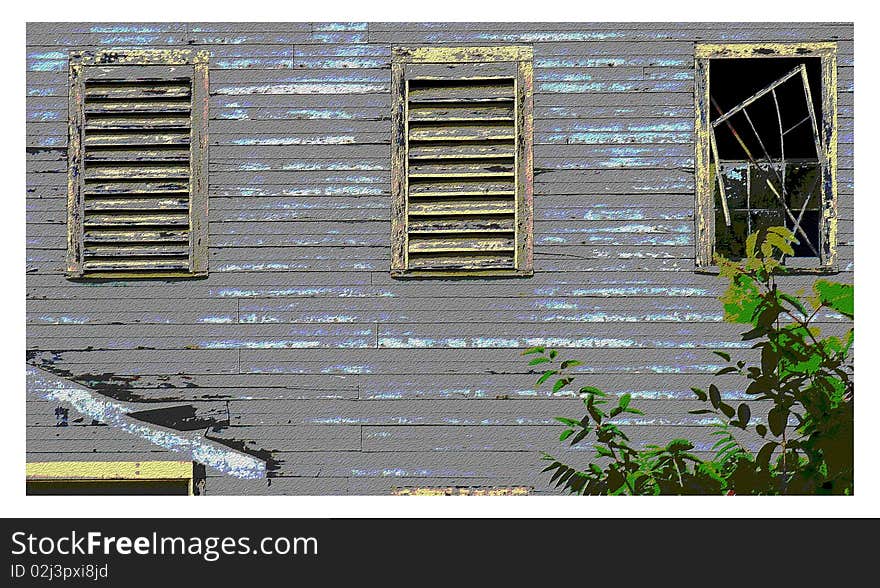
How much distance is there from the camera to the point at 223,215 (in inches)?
299

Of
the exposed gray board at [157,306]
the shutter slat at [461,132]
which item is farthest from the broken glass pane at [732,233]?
the exposed gray board at [157,306]

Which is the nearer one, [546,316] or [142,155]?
[546,316]

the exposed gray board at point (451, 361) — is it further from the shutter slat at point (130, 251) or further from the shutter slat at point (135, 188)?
the shutter slat at point (135, 188)

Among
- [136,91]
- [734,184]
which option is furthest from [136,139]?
[734,184]

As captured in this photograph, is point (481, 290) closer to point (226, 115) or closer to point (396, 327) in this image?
point (396, 327)

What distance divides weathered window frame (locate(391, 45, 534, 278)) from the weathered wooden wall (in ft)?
0.27

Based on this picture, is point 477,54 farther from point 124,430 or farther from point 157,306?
point 124,430

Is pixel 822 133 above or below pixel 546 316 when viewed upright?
above

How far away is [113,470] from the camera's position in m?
7.54

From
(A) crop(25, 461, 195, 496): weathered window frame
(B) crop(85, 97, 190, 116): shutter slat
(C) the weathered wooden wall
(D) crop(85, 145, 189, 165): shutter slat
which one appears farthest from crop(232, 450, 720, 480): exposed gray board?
(B) crop(85, 97, 190, 116): shutter slat

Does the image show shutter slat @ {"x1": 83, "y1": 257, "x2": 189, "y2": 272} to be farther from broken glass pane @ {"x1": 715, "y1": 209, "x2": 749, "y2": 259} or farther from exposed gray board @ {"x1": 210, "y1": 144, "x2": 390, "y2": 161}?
broken glass pane @ {"x1": 715, "y1": 209, "x2": 749, "y2": 259}

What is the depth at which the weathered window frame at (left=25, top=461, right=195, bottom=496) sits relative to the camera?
7.53 meters

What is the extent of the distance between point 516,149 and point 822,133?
7.83 ft

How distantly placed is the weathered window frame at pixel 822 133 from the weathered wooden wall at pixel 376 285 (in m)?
0.08
